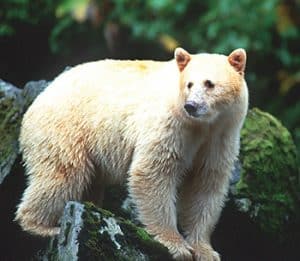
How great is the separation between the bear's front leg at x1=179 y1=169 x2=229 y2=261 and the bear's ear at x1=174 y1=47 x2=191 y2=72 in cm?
95

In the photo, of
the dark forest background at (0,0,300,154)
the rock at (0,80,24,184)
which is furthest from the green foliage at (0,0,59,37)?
the rock at (0,80,24,184)

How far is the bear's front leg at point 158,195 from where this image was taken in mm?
7164

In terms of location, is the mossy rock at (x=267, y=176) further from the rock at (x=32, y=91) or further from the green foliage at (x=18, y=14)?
the green foliage at (x=18, y=14)

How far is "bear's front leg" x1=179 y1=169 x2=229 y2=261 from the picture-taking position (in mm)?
7453

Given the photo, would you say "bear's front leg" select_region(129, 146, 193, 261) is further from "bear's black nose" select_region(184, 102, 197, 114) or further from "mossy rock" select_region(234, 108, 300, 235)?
"mossy rock" select_region(234, 108, 300, 235)

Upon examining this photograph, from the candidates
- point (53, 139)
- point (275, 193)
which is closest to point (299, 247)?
point (275, 193)

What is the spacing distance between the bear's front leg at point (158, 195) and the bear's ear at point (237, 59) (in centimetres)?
92

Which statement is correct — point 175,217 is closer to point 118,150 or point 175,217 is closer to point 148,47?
point 118,150

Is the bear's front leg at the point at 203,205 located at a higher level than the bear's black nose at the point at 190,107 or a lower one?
lower

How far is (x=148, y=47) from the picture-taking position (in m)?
13.8

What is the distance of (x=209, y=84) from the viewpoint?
6824 millimetres

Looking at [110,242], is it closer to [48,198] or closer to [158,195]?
[158,195]

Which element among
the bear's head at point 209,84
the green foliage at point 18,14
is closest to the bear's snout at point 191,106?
the bear's head at point 209,84

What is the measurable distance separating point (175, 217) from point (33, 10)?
692 cm
